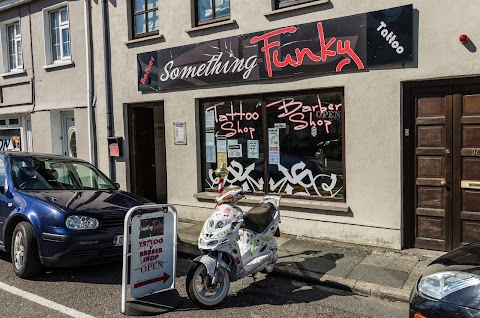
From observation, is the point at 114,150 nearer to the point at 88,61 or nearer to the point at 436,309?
the point at 88,61

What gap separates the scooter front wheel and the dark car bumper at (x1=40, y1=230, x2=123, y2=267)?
4.81 ft

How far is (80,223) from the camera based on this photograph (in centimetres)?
534

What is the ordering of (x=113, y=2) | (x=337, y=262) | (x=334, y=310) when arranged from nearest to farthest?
1. (x=334, y=310)
2. (x=337, y=262)
3. (x=113, y=2)

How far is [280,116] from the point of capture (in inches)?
298

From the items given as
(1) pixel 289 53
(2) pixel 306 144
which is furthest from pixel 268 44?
(2) pixel 306 144

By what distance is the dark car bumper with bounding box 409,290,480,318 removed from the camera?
292cm

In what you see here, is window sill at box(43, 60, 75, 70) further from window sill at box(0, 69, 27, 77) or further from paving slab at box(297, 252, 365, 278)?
paving slab at box(297, 252, 365, 278)

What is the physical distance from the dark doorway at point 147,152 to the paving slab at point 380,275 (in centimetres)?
599

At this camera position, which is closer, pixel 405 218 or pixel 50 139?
pixel 405 218

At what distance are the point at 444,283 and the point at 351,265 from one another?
8.71 feet

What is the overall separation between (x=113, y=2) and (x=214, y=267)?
742 cm

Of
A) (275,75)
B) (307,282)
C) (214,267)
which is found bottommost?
(307,282)

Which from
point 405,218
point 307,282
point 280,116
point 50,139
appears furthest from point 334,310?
point 50,139

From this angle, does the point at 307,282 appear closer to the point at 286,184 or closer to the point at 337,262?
the point at 337,262
